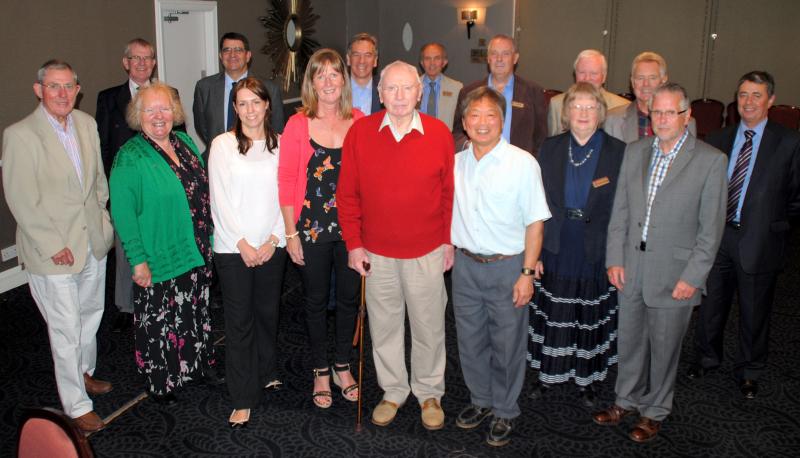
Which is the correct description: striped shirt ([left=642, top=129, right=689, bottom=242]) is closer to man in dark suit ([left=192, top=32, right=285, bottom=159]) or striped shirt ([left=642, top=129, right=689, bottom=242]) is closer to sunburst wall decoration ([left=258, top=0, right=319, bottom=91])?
man in dark suit ([left=192, top=32, right=285, bottom=159])

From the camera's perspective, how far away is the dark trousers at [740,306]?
3.82 meters

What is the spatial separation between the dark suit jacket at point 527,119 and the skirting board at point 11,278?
3832 millimetres

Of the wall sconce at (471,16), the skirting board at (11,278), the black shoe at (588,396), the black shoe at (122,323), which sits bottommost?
the black shoe at (588,396)

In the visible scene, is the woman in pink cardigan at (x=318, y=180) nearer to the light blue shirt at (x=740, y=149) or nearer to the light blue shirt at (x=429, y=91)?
the light blue shirt at (x=740, y=149)

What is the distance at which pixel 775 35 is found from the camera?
368 inches

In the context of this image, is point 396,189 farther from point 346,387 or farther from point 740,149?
point 740,149

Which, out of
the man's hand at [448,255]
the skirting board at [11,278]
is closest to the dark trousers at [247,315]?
the man's hand at [448,255]

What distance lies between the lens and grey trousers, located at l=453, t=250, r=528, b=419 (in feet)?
10.8

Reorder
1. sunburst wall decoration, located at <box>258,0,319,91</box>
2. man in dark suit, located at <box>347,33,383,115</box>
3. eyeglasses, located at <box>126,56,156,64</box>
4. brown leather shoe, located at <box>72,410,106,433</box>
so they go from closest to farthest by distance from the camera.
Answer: brown leather shoe, located at <box>72,410,106,433</box>, eyeglasses, located at <box>126,56,156,64</box>, man in dark suit, located at <box>347,33,383,115</box>, sunburst wall decoration, located at <box>258,0,319,91</box>

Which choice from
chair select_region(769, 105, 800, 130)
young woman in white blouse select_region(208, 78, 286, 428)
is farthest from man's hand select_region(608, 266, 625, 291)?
chair select_region(769, 105, 800, 130)

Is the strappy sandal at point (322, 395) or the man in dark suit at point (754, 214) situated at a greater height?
the man in dark suit at point (754, 214)

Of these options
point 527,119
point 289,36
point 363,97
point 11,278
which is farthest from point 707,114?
point 11,278

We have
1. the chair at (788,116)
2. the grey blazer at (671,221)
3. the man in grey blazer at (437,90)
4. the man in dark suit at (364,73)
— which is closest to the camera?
the grey blazer at (671,221)

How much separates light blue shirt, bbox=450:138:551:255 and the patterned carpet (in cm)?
102
